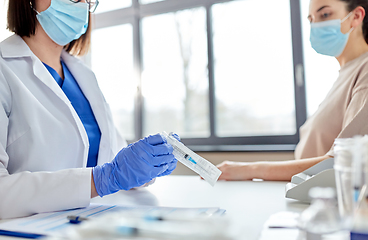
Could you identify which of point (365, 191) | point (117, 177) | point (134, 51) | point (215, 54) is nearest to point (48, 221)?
point (117, 177)

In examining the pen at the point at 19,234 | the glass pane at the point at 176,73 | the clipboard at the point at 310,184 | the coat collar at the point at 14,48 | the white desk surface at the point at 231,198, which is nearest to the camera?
the pen at the point at 19,234

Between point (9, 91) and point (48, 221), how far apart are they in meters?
0.47

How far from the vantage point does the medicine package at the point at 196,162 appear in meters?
0.85

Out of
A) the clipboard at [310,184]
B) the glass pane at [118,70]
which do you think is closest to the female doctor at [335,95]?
the clipboard at [310,184]

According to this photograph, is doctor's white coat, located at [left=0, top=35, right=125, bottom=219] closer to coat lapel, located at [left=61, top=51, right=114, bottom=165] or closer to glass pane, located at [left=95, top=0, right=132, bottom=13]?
coat lapel, located at [left=61, top=51, right=114, bottom=165]

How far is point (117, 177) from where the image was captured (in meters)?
0.83

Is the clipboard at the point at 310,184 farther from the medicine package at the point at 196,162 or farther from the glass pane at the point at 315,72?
the glass pane at the point at 315,72

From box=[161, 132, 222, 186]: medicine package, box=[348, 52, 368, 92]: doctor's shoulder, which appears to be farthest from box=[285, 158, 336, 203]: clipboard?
box=[348, 52, 368, 92]: doctor's shoulder

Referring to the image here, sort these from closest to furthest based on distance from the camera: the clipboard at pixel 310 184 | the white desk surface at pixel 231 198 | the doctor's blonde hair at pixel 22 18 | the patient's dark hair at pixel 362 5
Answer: the white desk surface at pixel 231 198 < the clipboard at pixel 310 184 < the doctor's blonde hair at pixel 22 18 < the patient's dark hair at pixel 362 5

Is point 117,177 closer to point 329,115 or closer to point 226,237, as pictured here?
point 226,237

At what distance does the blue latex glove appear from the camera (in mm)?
821

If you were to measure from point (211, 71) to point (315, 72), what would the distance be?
0.95 meters

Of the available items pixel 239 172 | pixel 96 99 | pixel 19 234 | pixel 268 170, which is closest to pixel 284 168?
pixel 268 170

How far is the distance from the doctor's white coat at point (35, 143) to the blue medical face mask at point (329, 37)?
1288mm
